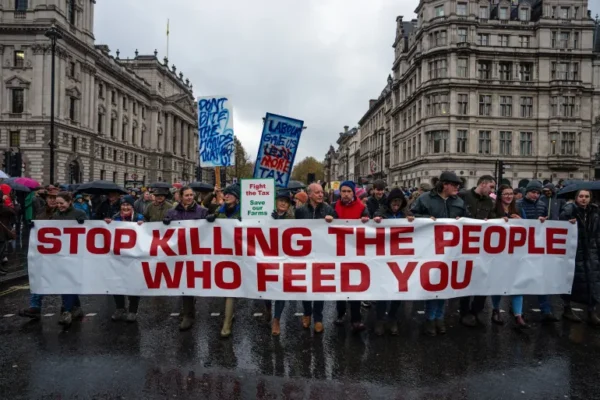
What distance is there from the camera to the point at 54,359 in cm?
514

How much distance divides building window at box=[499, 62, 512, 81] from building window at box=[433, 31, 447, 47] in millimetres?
7467

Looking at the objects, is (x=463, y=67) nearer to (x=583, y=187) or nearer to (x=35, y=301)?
(x=583, y=187)

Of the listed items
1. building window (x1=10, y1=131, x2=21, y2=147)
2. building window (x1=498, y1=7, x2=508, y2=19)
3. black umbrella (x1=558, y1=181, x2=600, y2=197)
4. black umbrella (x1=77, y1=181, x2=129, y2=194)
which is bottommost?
Result: black umbrella (x1=77, y1=181, x2=129, y2=194)

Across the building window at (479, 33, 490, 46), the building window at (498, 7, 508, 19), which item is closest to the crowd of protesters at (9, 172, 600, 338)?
the building window at (479, 33, 490, 46)

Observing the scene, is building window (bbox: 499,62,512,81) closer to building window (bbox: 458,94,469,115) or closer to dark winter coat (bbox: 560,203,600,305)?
building window (bbox: 458,94,469,115)

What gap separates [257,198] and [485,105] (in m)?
48.8

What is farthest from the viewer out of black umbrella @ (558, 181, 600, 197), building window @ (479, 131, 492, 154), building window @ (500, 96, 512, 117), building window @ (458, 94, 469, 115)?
building window @ (500, 96, 512, 117)

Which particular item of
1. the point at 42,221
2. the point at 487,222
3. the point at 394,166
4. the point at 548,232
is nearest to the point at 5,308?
the point at 42,221

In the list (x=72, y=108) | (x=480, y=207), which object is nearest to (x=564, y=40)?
(x=480, y=207)

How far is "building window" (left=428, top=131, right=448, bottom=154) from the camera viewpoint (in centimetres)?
4812

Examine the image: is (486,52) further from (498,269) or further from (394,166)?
(498,269)

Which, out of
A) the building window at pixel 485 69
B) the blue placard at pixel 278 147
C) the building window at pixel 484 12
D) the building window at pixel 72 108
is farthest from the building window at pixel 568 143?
the building window at pixel 72 108

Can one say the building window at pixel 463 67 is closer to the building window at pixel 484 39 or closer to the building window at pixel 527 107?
the building window at pixel 484 39

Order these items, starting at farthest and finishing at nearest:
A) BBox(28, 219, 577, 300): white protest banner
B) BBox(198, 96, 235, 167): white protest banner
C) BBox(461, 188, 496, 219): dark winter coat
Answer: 1. BBox(198, 96, 235, 167): white protest banner
2. BBox(461, 188, 496, 219): dark winter coat
3. BBox(28, 219, 577, 300): white protest banner
